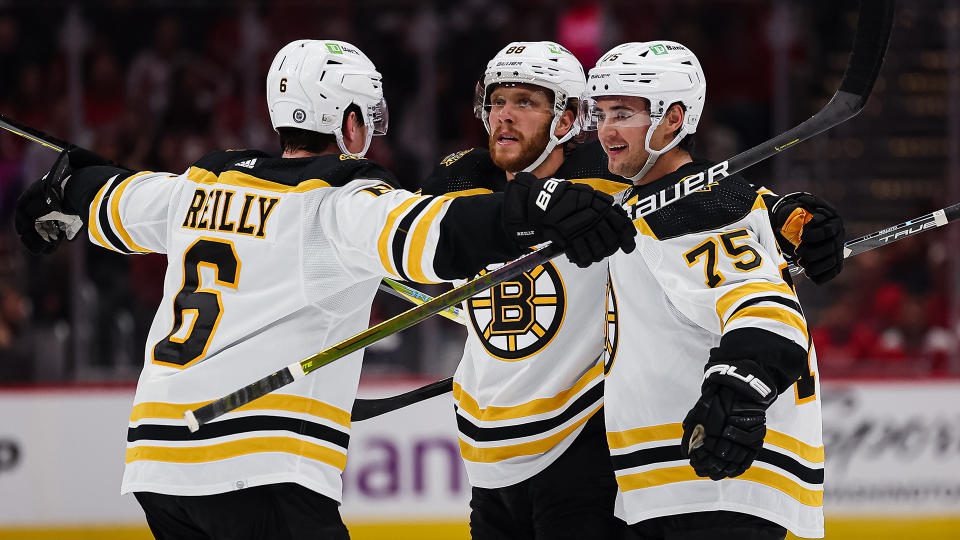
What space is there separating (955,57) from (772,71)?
0.83 meters

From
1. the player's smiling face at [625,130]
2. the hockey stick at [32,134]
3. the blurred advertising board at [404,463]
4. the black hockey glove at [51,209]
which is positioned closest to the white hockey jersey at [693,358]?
the player's smiling face at [625,130]

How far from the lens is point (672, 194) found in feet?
7.98

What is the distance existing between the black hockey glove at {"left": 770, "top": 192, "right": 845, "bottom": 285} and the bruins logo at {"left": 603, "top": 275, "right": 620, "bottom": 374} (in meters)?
0.37

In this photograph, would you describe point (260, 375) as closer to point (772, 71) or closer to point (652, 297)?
point (652, 297)

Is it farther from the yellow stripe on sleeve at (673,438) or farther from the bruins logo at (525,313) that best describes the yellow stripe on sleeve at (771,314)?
the bruins logo at (525,313)

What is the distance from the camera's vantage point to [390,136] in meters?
6.80

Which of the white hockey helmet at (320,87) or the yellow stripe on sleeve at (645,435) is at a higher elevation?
the white hockey helmet at (320,87)

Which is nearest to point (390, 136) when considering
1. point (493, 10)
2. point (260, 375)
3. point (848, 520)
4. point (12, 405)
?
point (493, 10)

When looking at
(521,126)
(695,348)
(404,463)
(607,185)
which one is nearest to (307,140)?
(521,126)

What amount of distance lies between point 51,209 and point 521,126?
3.50 ft

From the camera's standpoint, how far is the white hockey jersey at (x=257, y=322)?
2490 millimetres

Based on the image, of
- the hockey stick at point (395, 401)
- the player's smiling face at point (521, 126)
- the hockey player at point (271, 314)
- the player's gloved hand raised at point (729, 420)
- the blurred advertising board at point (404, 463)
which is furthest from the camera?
the blurred advertising board at point (404, 463)

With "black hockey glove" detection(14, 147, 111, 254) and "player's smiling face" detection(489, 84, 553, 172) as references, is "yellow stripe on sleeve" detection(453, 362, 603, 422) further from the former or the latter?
"black hockey glove" detection(14, 147, 111, 254)

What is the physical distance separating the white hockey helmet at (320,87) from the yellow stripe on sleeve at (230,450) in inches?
23.2
